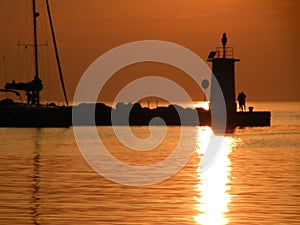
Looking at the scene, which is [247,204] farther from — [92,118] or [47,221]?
[92,118]

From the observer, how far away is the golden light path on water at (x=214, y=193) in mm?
26656

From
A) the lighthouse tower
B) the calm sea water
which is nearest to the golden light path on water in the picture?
the calm sea water

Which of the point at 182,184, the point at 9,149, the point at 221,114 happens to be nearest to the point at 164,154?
the point at 9,149

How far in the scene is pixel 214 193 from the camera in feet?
106

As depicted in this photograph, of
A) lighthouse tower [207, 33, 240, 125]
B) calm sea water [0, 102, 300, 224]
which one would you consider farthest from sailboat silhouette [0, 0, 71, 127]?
calm sea water [0, 102, 300, 224]

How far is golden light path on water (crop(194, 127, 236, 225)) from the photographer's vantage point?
87.5 ft

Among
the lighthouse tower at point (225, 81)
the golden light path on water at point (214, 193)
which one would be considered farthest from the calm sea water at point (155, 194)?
the lighthouse tower at point (225, 81)

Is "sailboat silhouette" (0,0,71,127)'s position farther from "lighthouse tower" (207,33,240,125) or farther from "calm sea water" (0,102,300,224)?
"calm sea water" (0,102,300,224)

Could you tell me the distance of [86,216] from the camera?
87.8 feet

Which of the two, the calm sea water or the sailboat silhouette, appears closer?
the calm sea water

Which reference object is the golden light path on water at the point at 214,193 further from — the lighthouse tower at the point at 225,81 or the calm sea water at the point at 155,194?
the lighthouse tower at the point at 225,81

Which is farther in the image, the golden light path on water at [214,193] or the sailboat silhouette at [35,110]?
the sailboat silhouette at [35,110]

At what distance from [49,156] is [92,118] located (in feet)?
200

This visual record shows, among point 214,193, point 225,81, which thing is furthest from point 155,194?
point 225,81
